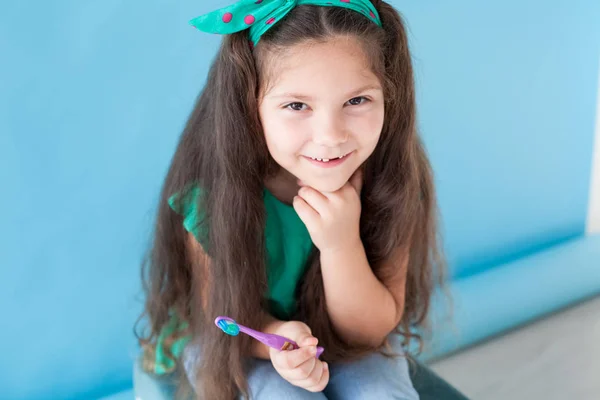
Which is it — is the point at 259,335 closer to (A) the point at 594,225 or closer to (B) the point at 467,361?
(B) the point at 467,361

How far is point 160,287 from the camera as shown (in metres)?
0.97

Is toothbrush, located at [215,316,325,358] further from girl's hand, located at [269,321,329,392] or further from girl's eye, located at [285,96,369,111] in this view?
girl's eye, located at [285,96,369,111]

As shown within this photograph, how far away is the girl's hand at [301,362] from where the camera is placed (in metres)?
0.76

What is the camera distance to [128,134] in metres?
1.03

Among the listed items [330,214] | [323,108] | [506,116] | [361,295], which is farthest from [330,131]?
[506,116]

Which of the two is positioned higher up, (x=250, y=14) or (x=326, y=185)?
Result: (x=250, y=14)

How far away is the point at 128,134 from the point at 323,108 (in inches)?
16.7

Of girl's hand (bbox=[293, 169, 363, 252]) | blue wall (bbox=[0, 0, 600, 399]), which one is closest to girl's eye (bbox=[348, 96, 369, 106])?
girl's hand (bbox=[293, 169, 363, 252])

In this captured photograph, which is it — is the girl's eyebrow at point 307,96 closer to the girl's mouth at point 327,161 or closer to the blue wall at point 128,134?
the girl's mouth at point 327,161

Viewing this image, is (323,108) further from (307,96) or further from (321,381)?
(321,381)

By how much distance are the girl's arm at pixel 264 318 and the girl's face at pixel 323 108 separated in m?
0.19

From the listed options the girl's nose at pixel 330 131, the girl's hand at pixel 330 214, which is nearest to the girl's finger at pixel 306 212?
the girl's hand at pixel 330 214

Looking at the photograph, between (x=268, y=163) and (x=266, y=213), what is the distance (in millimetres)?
65

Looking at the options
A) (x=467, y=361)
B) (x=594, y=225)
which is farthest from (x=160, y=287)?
(x=594, y=225)
